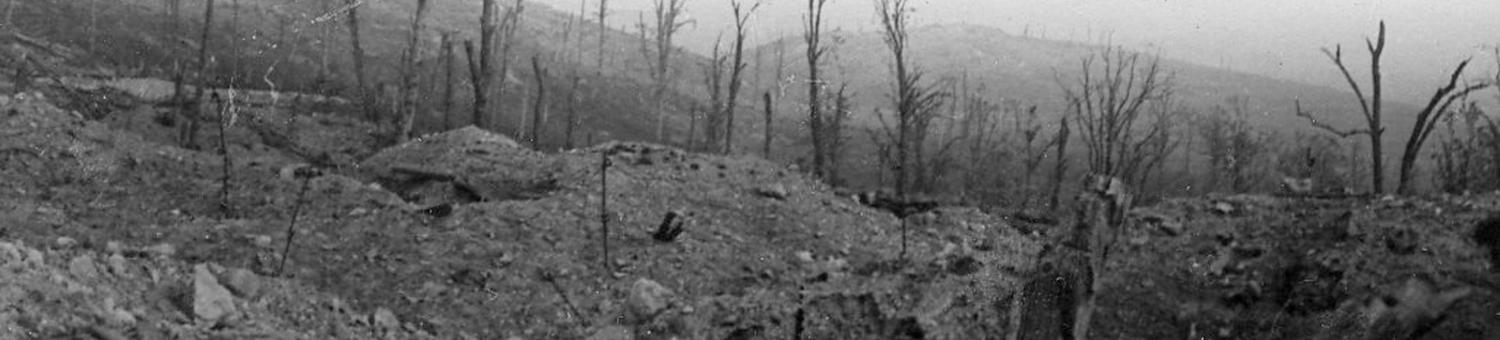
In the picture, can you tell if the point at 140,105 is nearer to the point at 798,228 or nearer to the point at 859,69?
the point at 798,228

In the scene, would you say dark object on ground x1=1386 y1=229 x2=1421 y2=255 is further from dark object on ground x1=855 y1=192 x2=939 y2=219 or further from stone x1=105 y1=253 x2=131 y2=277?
stone x1=105 y1=253 x2=131 y2=277

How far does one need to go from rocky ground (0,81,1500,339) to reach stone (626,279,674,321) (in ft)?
0.10

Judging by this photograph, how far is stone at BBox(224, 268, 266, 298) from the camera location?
6.41m

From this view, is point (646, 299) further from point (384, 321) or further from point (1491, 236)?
point (1491, 236)

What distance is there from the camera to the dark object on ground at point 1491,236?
23.8 feet

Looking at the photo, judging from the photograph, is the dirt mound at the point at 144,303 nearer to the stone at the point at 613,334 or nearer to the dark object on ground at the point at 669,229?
the stone at the point at 613,334

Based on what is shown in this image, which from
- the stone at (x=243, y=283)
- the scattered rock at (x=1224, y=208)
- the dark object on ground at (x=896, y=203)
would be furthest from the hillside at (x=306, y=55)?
the scattered rock at (x=1224, y=208)

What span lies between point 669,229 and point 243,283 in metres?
5.60

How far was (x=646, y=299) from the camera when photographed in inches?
350

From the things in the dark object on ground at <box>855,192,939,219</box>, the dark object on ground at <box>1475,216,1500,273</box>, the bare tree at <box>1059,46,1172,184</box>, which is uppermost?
the bare tree at <box>1059,46,1172,184</box>

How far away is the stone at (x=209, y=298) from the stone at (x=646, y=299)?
3.46 meters

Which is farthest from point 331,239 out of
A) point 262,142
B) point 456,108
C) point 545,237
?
point 456,108

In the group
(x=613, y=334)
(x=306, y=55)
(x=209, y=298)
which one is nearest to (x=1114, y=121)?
(x=613, y=334)

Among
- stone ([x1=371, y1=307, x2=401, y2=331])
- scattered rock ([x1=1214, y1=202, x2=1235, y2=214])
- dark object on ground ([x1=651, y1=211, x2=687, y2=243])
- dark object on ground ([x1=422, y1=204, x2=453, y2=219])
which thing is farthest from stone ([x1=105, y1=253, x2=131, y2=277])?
scattered rock ([x1=1214, y1=202, x2=1235, y2=214])
